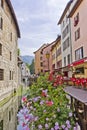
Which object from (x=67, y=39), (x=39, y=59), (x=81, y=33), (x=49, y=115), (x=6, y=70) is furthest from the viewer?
(x=39, y=59)

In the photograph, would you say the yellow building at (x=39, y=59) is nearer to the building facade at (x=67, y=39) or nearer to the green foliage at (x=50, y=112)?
the building facade at (x=67, y=39)

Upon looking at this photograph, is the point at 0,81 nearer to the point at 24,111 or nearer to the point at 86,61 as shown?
the point at 86,61

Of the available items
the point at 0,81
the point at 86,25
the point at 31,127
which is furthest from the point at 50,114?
the point at 86,25

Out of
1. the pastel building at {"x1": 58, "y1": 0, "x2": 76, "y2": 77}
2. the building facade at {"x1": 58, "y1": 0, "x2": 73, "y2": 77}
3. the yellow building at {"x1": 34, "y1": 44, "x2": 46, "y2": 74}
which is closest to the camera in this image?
the pastel building at {"x1": 58, "y1": 0, "x2": 76, "y2": 77}

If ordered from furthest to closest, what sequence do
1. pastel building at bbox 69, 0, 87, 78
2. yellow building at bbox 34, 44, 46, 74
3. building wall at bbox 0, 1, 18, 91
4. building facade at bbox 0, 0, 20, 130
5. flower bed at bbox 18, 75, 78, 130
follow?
yellow building at bbox 34, 44, 46, 74
pastel building at bbox 69, 0, 87, 78
building wall at bbox 0, 1, 18, 91
building facade at bbox 0, 0, 20, 130
flower bed at bbox 18, 75, 78, 130

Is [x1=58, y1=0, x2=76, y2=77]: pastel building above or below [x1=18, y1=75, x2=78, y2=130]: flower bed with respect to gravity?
above

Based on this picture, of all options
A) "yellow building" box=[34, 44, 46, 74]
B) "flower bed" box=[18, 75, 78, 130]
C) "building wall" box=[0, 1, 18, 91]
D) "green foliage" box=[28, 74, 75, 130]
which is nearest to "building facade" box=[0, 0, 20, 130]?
"building wall" box=[0, 1, 18, 91]

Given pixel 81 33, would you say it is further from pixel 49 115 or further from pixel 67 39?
pixel 49 115

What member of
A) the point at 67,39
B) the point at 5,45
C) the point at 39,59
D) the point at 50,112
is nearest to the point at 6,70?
the point at 5,45

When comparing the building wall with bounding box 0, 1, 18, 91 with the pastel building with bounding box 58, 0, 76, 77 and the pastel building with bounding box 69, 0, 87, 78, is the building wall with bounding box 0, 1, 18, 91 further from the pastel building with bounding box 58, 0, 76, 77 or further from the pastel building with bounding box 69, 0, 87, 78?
the pastel building with bounding box 58, 0, 76, 77

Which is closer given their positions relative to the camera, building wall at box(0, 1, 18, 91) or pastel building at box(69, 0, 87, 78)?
building wall at box(0, 1, 18, 91)

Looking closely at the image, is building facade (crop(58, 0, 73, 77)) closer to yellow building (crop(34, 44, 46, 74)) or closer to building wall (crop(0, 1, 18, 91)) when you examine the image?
building wall (crop(0, 1, 18, 91))

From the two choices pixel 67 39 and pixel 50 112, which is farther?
pixel 67 39

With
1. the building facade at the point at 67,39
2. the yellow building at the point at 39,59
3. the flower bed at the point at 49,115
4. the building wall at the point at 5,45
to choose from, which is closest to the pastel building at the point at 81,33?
the building facade at the point at 67,39
